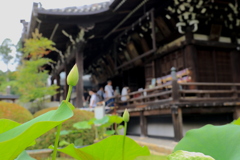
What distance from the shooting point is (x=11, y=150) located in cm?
54

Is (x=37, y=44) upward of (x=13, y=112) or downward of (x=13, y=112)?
upward

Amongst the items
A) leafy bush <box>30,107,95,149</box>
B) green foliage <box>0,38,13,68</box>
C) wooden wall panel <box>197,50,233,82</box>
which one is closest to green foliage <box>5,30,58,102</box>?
leafy bush <box>30,107,95,149</box>

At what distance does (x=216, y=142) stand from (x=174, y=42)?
6.86 metres

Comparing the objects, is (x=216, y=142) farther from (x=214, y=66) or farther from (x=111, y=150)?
(x=214, y=66)

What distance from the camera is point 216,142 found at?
2.43 feet

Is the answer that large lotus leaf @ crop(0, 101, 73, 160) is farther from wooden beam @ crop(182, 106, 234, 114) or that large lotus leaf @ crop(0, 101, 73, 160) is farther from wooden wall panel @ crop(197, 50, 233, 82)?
wooden wall panel @ crop(197, 50, 233, 82)

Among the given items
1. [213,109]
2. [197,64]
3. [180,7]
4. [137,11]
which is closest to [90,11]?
[137,11]

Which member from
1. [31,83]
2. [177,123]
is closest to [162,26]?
[177,123]

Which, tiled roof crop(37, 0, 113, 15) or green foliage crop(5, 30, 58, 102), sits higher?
tiled roof crop(37, 0, 113, 15)

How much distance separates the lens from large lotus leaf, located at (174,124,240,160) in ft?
2.24

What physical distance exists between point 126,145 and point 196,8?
247 inches

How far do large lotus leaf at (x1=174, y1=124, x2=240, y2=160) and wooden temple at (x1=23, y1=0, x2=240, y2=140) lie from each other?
4.50 m

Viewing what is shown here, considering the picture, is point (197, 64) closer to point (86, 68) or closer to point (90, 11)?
point (90, 11)

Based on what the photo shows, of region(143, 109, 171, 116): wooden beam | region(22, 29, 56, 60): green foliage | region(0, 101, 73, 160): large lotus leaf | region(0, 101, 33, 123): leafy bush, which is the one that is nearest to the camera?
region(0, 101, 73, 160): large lotus leaf
